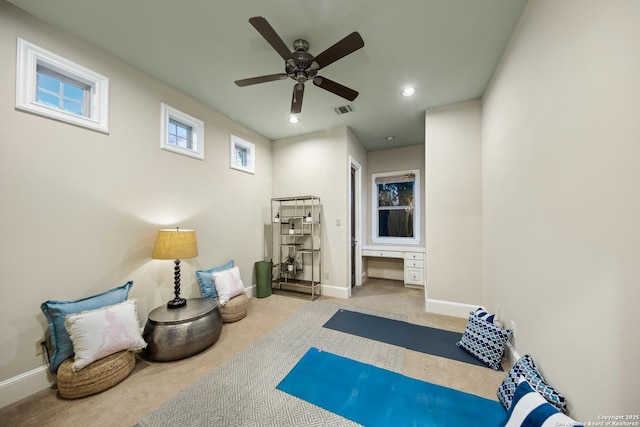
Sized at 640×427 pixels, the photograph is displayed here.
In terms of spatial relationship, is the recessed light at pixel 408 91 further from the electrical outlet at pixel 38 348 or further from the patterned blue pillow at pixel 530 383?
the electrical outlet at pixel 38 348

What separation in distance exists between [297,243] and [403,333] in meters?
2.41

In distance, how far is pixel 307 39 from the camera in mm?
2090

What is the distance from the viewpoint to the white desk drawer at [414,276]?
4.39m

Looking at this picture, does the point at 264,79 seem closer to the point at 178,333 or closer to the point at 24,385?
the point at 178,333

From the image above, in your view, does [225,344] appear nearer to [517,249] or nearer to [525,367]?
[525,367]

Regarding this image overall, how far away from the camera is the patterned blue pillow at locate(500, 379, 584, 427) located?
99 centimetres

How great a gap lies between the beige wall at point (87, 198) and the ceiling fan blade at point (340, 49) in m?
2.15

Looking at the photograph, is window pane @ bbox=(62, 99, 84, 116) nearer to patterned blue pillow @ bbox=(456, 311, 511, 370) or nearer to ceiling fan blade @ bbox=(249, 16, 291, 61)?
ceiling fan blade @ bbox=(249, 16, 291, 61)

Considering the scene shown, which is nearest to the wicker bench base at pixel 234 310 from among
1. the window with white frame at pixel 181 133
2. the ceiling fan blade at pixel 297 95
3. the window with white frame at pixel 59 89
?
the window with white frame at pixel 181 133

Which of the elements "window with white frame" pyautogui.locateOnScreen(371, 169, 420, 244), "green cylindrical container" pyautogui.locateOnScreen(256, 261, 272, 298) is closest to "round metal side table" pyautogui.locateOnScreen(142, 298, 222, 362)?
"green cylindrical container" pyautogui.locateOnScreen(256, 261, 272, 298)

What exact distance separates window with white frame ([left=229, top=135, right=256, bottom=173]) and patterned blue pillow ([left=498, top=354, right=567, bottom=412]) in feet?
13.5

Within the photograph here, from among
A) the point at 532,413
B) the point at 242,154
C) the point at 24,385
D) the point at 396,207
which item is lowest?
the point at 24,385

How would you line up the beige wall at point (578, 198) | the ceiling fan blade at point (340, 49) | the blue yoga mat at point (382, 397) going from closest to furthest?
the beige wall at point (578, 198), the blue yoga mat at point (382, 397), the ceiling fan blade at point (340, 49)

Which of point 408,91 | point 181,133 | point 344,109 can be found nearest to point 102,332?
point 181,133
